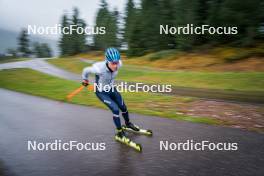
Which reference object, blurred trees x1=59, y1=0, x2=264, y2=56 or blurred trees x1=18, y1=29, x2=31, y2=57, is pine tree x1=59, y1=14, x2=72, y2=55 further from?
blurred trees x1=18, y1=29, x2=31, y2=57

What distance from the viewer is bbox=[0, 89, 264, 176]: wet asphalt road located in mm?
4328

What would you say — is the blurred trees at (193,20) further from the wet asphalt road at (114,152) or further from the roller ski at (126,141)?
the roller ski at (126,141)

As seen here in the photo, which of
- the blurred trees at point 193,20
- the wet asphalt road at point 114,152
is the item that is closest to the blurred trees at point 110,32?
the blurred trees at point 193,20

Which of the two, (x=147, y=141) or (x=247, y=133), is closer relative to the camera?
(x=147, y=141)

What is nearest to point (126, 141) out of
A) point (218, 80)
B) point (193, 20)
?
point (218, 80)

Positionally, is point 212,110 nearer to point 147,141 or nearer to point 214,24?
point 147,141

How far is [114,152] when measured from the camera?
523cm

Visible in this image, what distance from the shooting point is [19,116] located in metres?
8.39

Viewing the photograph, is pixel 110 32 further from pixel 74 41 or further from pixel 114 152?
pixel 114 152

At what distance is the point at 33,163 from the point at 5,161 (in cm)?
49

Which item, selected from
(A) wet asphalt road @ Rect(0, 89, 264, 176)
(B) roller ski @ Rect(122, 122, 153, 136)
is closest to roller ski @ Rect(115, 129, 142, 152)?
(A) wet asphalt road @ Rect(0, 89, 264, 176)

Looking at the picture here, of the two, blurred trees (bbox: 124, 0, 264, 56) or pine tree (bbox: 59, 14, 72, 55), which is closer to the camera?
blurred trees (bbox: 124, 0, 264, 56)

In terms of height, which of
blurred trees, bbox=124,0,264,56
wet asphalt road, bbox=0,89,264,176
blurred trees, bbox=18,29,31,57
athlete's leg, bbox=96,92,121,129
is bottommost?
wet asphalt road, bbox=0,89,264,176

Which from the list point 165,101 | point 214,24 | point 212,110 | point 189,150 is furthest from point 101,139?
point 214,24
